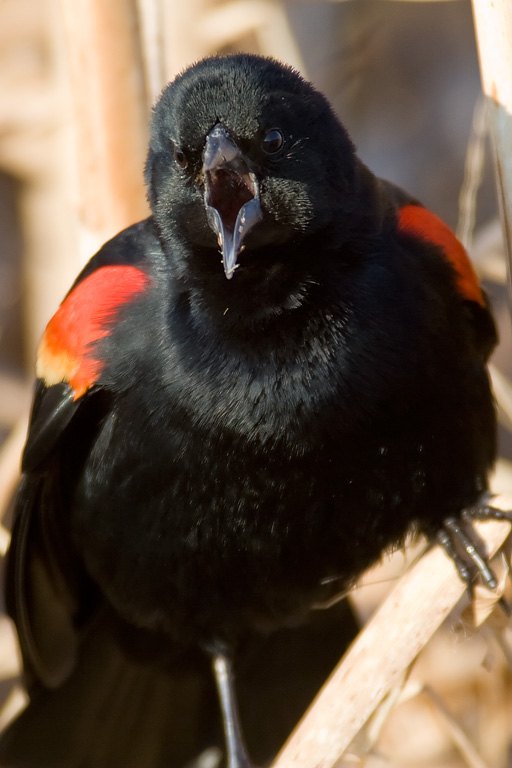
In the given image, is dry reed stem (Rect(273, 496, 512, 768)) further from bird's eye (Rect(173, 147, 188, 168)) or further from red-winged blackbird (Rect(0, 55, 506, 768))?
bird's eye (Rect(173, 147, 188, 168))

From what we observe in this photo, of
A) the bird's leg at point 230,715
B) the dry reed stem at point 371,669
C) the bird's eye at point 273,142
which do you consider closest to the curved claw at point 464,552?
the dry reed stem at point 371,669

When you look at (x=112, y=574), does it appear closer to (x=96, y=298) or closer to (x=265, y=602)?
(x=265, y=602)

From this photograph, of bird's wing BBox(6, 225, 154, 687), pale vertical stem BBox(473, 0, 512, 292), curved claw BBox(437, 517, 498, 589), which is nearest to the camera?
pale vertical stem BBox(473, 0, 512, 292)

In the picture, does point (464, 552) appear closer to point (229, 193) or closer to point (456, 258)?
point (456, 258)

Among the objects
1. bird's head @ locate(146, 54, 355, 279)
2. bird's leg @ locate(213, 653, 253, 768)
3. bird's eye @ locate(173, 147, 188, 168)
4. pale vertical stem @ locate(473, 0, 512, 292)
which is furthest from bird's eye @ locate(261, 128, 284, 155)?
bird's leg @ locate(213, 653, 253, 768)

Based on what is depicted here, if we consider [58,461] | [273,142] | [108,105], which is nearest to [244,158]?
[273,142]

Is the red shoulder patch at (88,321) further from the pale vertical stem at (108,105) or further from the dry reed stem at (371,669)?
the dry reed stem at (371,669)

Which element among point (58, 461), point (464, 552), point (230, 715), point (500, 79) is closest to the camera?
point (500, 79)
